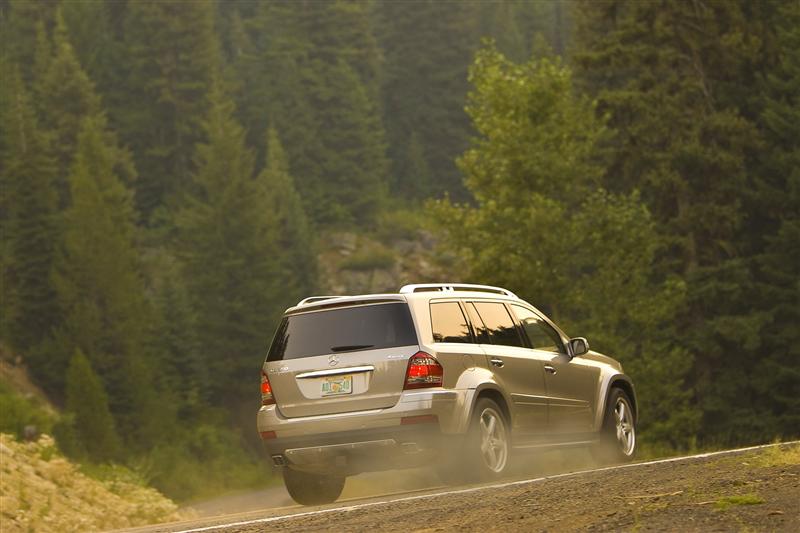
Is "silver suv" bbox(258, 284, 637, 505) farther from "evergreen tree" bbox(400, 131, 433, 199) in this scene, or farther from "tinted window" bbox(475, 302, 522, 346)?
"evergreen tree" bbox(400, 131, 433, 199)

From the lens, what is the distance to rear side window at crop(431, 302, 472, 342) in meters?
12.4

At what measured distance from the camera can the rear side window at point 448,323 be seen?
489 inches

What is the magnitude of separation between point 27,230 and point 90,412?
48.9ft

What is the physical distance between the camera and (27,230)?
65.8m

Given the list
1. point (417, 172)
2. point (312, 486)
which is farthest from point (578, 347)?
point (417, 172)

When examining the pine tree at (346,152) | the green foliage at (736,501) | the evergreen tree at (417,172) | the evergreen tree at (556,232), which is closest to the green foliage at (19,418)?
the evergreen tree at (556,232)

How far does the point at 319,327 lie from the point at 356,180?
82.4m

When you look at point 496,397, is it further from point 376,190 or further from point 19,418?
point 376,190

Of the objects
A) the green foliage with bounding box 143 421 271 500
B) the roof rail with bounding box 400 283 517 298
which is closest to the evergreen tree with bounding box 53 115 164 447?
the green foliage with bounding box 143 421 271 500

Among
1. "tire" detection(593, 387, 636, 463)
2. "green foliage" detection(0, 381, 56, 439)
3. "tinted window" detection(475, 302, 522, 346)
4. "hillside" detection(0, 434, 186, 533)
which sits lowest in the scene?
"green foliage" detection(0, 381, 56, 439)

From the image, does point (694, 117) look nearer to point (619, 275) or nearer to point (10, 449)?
point (619, 275)

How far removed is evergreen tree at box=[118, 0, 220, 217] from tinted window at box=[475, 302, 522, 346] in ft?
258

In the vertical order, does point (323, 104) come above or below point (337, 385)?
above

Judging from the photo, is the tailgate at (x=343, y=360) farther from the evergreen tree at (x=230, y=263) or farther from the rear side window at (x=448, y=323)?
the evergreen tree at (x=230, y=263)
